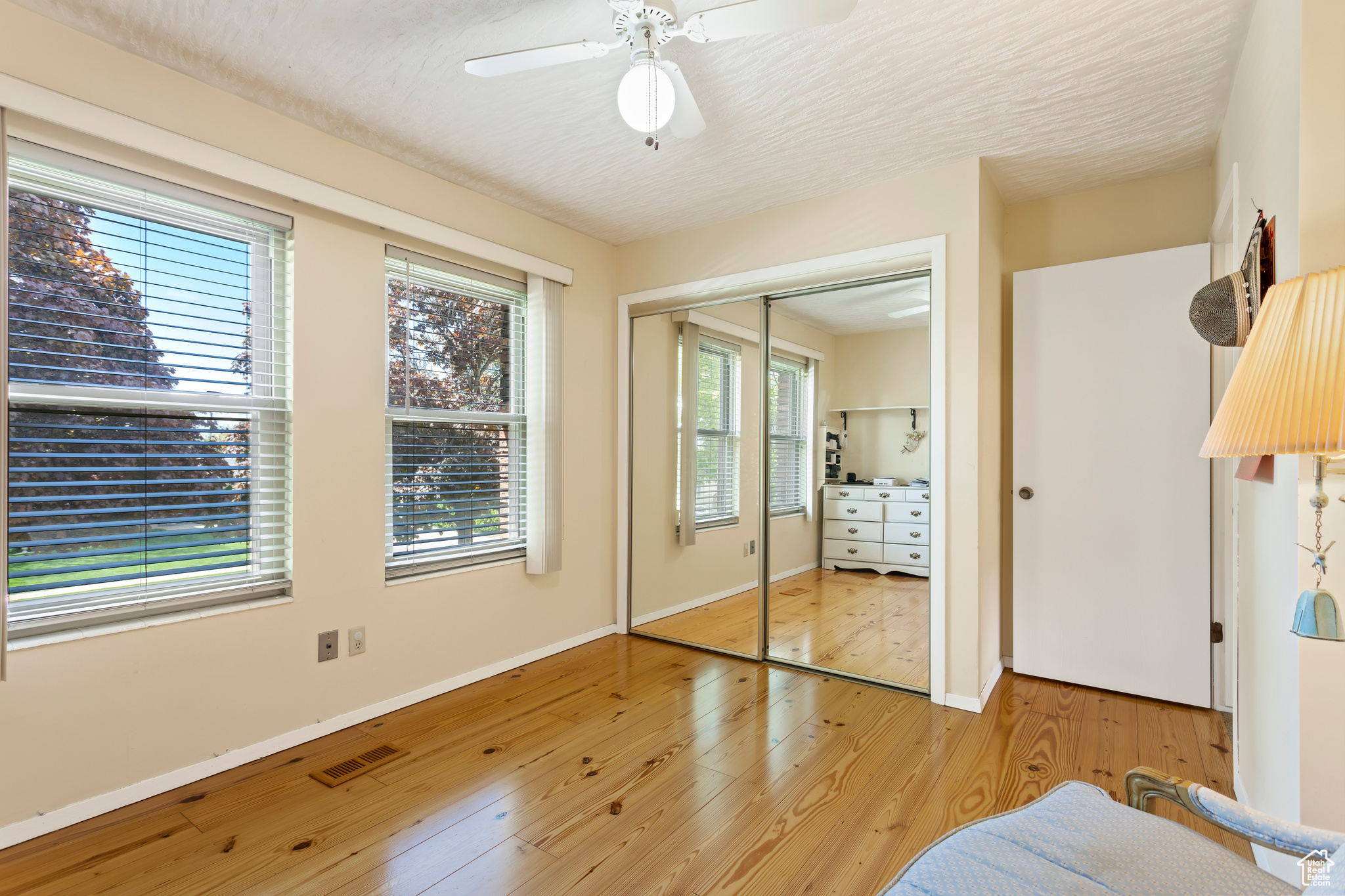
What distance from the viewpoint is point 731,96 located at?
7.63 ft

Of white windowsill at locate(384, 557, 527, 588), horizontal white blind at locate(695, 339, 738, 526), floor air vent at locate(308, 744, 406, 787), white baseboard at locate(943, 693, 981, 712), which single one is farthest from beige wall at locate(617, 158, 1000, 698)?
floor air vent at locate(308, 744, 406, 787)

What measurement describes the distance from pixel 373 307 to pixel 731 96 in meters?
1.69

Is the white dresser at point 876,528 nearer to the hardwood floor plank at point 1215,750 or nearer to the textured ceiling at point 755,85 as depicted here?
the hardwood floor plank at point 1215,750

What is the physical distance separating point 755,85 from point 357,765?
9.19 feet

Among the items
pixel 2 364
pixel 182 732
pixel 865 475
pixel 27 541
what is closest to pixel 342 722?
pixel 182 732

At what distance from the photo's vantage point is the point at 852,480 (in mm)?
3324

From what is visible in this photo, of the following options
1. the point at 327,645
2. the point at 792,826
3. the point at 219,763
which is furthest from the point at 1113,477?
the point at 219,763

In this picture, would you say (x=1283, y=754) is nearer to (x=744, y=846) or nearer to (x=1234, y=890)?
(x=1234, y=890)

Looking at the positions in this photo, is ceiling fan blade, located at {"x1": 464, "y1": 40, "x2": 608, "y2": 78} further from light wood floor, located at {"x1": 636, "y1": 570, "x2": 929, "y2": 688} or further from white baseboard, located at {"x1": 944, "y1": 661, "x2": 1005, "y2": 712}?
white baseboard, located at {"x1": 944, "y1": 661, "x2": 1005, "y2": 712}

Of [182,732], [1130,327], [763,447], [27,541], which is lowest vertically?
[182,732]

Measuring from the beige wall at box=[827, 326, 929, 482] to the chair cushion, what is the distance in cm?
205

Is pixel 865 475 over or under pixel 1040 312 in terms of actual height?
under

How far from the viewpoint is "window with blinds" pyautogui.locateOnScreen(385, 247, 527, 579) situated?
291 centimetres

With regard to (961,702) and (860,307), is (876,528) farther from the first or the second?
(860,307)
